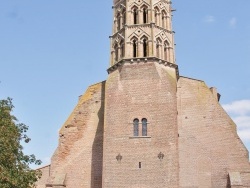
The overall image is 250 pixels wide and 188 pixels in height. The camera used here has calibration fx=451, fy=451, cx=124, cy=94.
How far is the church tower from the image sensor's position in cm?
2858

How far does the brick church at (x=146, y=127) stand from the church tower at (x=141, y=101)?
63 mm

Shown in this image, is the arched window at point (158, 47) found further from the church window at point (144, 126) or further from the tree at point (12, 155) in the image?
the tree at point (12, 155)

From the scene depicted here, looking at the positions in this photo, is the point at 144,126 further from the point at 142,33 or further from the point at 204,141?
the point at 142,33

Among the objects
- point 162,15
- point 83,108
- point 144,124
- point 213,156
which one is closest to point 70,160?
point 83,108

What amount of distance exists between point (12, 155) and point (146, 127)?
36.7 ft

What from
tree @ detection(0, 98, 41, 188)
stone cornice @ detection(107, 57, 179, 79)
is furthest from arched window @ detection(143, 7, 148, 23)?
tree @ detection(0, 98, 41, 188)

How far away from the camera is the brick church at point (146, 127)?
2889cm

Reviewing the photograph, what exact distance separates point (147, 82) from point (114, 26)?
6.26 metres

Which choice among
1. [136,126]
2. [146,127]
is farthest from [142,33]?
[146,127]

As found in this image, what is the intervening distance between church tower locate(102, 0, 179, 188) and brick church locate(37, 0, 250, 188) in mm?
63

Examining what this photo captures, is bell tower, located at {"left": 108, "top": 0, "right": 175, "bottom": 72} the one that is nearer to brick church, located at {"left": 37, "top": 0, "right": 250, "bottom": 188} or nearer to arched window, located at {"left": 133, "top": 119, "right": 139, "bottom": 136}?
brick church, located at {"left": 37, "top": 0, "right": 250, "bottom": 188}

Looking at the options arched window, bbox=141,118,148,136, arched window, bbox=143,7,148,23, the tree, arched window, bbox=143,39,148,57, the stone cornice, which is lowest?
the tree

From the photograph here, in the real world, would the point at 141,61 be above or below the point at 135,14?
below

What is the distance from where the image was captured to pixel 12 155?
20.8m
